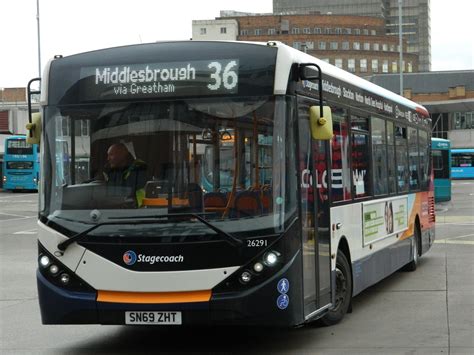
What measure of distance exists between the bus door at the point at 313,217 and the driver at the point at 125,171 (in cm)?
141

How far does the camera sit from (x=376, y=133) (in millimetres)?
10516

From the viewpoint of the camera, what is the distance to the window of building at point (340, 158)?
8.43m

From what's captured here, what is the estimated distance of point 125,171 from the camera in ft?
23.2

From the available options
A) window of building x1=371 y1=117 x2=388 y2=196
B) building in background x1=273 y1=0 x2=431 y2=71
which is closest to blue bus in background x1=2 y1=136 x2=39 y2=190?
window of building x1=371 y1=117 x2=388 y2=196

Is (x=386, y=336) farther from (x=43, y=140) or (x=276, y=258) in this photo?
(x=43, y=140)

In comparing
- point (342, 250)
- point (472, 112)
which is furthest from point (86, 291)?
point (472, 112)

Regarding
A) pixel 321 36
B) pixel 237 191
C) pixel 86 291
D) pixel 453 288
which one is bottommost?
pixel 453 288

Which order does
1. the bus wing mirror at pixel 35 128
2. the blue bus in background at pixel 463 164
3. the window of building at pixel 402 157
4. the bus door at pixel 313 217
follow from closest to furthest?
the bus door at pixel 313 217 → the bus wing mirror at pixel 35 128 → the window of building at pixel 402 157 → the blue bus in background at pixel 463 164

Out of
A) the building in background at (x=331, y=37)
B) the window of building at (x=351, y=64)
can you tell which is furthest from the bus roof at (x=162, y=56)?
the window of building at (x=351, y=64)

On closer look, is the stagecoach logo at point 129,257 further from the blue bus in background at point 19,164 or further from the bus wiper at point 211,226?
the blue bus in background at point 19,164

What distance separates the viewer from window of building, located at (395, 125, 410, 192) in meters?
11.9

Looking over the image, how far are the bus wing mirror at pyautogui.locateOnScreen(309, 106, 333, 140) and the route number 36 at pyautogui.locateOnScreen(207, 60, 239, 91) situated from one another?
776 millimetres

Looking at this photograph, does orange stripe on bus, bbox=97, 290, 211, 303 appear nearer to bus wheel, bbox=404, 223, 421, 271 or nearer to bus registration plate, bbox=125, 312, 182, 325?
bus registration plate, bbox=125, 312, 182, 325

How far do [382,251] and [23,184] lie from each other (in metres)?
46.1
